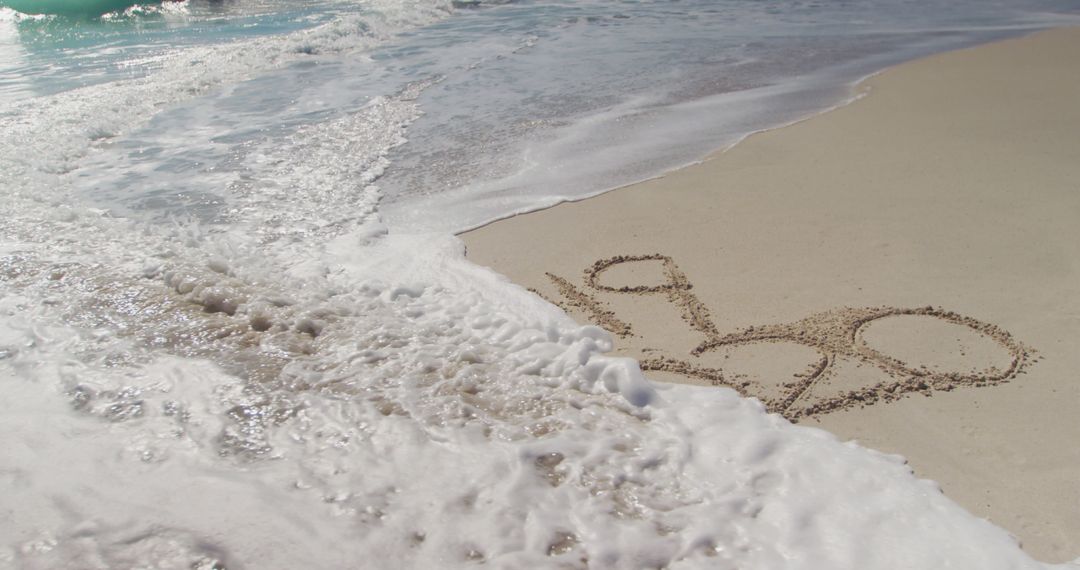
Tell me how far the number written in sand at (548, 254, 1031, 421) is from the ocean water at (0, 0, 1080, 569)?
16cm

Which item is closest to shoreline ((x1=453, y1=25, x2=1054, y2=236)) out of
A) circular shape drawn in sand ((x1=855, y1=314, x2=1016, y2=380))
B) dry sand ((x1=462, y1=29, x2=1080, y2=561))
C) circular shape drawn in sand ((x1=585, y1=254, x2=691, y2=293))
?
dry sand ((x1=462, y1=29, x2=1080, y2=561))

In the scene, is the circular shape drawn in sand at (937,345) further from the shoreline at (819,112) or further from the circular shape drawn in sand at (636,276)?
the shoreline at (819,112)

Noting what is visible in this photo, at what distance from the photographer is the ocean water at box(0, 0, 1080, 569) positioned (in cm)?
213

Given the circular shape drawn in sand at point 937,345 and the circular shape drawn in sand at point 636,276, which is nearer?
the circular shape drawn in sand at point 937,345

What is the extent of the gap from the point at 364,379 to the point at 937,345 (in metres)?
2.20

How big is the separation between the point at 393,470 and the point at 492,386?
546 mm

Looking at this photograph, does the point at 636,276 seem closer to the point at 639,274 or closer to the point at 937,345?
the point at 639,274

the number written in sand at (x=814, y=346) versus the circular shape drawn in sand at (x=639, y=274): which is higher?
the circular shape drawn in sand at (x=639, y=274)

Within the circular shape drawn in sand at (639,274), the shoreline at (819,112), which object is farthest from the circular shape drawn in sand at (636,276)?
the shoreline at (819,112)

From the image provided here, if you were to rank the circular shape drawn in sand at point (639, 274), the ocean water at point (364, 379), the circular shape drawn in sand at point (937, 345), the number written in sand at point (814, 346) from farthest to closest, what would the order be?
the circular shape drawn in sand at point (639, 274) < the circular shape drawn in sand at point (937, 345) < the number written in sand at point (814, 346) < the ocean water at point (364, 379)

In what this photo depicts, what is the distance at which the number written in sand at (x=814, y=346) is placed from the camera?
2746 mm

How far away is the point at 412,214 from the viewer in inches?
180

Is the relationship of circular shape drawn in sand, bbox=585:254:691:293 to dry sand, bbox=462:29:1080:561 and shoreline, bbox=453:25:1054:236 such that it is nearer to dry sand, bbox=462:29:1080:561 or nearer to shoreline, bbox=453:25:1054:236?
dry sand, bbox=462:29:1080:561

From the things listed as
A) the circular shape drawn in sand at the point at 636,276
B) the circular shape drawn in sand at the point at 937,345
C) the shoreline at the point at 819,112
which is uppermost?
the shoreline at the point at 819,112
